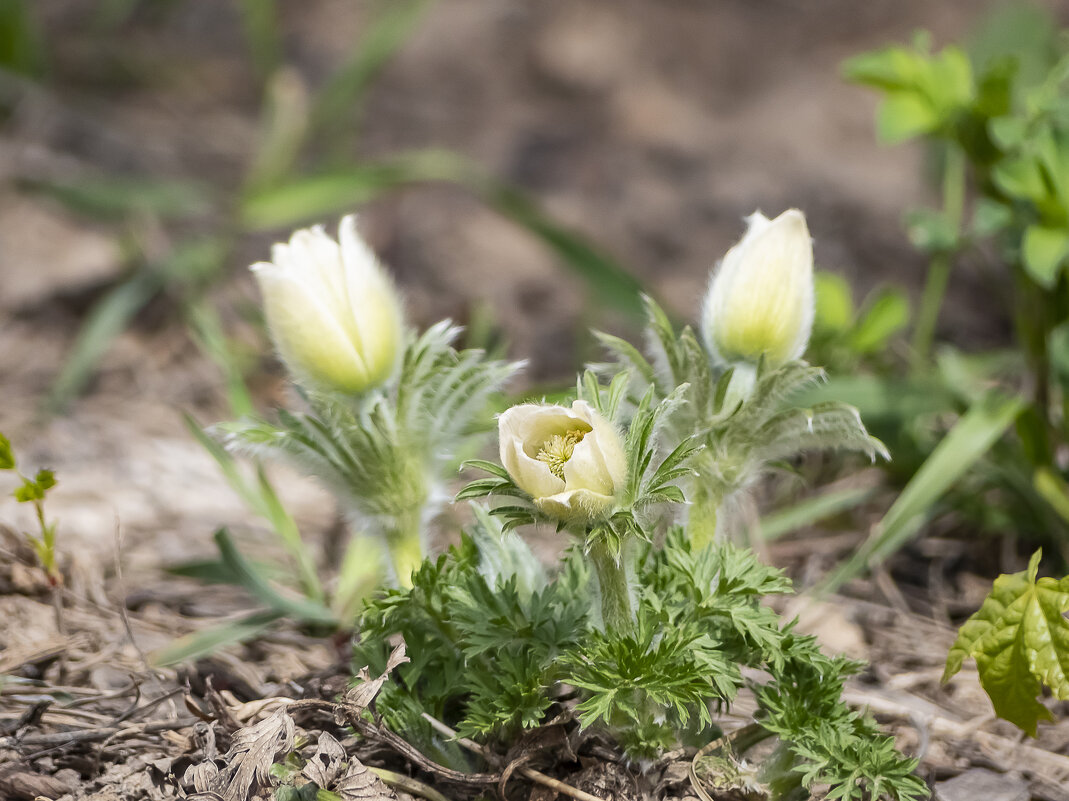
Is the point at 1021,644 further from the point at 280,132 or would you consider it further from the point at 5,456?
the point at 280,132

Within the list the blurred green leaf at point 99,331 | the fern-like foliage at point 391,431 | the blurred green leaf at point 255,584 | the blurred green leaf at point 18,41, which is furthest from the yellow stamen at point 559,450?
the blurred green leaf at point 18,41

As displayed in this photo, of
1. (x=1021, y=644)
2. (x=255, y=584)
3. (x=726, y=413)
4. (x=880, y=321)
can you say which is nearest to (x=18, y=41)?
(x=255, y=584)

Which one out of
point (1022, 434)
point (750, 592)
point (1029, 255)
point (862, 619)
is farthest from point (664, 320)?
point (1022, 434)

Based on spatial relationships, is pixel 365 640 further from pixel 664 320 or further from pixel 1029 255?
pixel 1029 255

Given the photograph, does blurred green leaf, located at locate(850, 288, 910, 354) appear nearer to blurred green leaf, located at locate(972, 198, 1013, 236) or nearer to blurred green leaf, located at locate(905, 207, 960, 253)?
blurred green leaf, located at locate(905, 207, 960, 253)

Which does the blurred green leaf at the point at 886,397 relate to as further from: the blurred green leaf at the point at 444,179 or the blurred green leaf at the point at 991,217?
the blurred green leaf at the point at 444,179

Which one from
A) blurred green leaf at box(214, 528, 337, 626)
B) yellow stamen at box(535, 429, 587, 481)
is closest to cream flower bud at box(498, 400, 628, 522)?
yellow stamen at box(535, 429, 587, 481)
